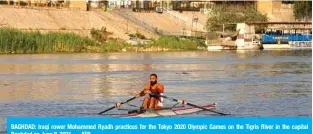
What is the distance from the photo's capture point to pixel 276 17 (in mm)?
171875

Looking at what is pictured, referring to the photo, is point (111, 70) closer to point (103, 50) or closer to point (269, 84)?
point (269, 84)

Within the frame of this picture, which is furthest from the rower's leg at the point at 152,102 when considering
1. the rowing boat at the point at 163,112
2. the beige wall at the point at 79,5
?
the beige wall at the point at 79,5

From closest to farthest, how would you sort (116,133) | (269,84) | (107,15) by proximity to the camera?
(116,133) < (269,84) < (107,15)

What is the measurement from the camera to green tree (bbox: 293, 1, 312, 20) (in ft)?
539

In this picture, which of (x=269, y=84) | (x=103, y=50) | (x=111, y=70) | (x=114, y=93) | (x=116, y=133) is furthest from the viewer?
(x=103, y=50)

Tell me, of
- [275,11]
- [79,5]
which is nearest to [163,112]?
[79,5]

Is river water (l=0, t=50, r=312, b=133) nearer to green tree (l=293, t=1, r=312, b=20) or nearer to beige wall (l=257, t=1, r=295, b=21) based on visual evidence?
green tree (l=293, t=1, r=312, b=20)

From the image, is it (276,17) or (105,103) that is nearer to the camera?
(105,103)

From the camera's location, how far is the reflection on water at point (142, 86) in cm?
3584

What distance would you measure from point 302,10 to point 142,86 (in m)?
122

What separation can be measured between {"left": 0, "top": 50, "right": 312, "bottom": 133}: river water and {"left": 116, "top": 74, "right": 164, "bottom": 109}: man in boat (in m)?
2.65

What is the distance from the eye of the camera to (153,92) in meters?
30.0

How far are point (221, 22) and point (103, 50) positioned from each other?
38.5 meters

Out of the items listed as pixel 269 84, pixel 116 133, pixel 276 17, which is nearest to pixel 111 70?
pixel 269 84
